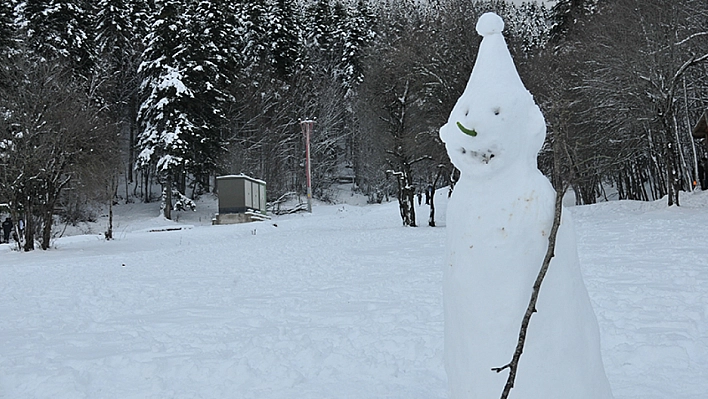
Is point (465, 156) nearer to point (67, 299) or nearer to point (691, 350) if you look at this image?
point (691, 350)

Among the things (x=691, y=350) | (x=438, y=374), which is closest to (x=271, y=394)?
(x=438, y=374)

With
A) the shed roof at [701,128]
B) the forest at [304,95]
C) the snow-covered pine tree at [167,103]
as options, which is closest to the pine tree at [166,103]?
the snow-covered pine tree at [167,103]

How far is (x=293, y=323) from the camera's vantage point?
7.25m

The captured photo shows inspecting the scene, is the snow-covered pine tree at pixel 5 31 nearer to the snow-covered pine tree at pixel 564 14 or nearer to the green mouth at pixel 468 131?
the snow-covered pine tree at pixel 564 14

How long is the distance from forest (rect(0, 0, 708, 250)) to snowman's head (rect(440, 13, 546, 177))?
147mm

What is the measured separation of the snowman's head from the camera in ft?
7.41

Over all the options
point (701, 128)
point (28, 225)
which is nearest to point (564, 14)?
point (701, 128)

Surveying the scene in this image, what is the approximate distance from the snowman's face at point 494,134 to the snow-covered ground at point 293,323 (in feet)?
2.67

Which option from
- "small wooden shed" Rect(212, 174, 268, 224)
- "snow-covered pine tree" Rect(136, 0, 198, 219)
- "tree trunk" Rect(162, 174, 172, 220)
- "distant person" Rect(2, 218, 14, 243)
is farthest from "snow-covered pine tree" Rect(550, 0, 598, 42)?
"distant person" Rect(2, 218, 14, 243)

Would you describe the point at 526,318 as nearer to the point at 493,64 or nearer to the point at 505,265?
the point at 505,265

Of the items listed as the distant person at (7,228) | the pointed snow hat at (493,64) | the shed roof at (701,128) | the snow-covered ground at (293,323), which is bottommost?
the snow-covered ground at (293,323)

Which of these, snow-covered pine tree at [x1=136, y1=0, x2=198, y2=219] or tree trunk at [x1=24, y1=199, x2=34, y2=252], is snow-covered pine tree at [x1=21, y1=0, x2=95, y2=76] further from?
tree trunk at [x1=24, y1=199, x2=34, y2=252]

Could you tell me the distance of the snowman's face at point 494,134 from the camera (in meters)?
2.26

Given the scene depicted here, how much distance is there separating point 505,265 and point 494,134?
20.6 inches
